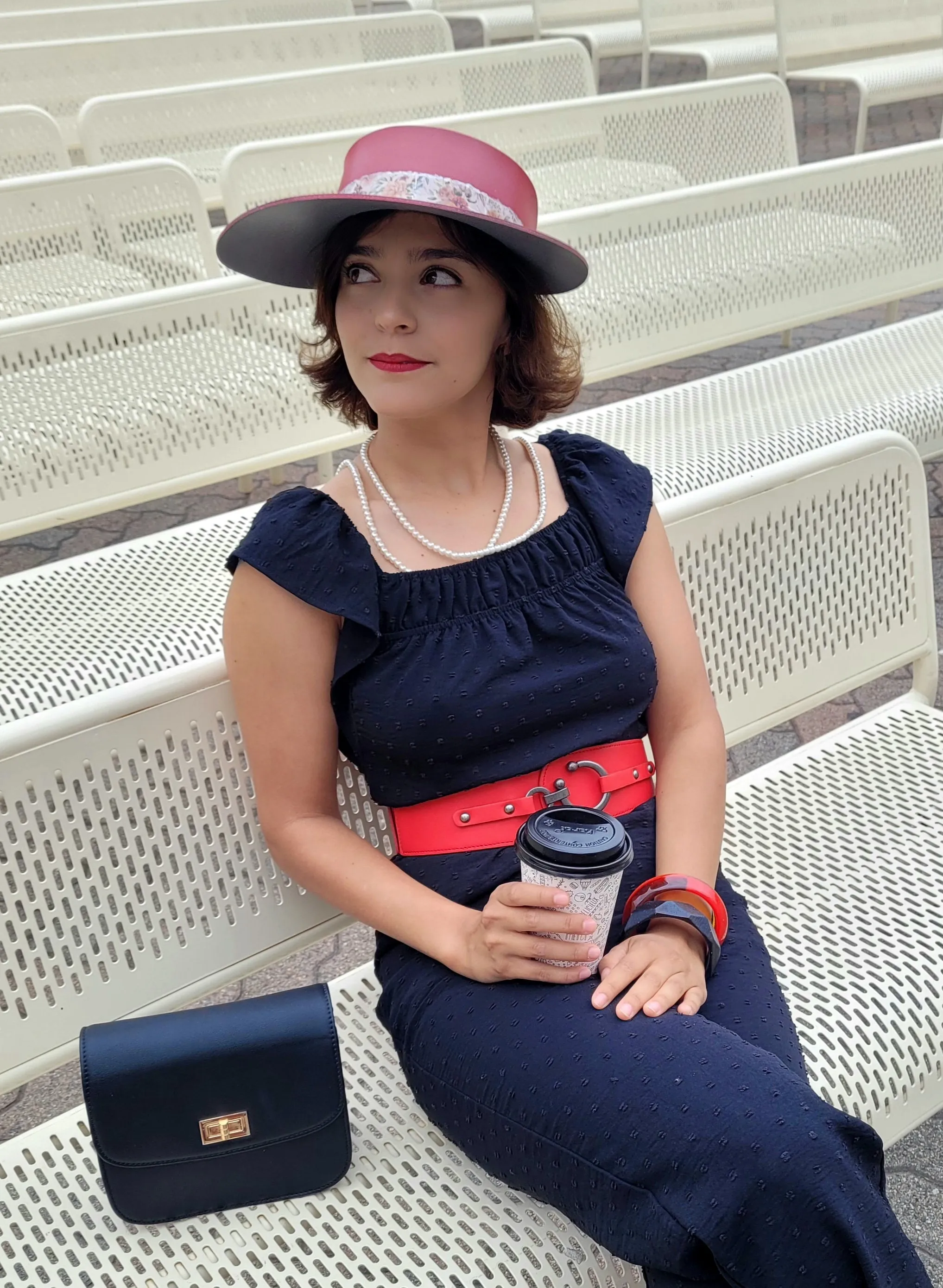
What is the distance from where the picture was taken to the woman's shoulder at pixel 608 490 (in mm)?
1936

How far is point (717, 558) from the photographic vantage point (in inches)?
93.2

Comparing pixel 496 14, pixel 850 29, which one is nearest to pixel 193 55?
pixel 496 14

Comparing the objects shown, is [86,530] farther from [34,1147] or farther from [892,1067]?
[892,1067]

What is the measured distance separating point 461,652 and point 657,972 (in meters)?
0.48

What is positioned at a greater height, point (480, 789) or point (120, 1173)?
point (480, 789)

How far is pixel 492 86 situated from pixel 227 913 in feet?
17.7

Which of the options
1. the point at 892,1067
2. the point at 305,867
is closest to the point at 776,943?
the point at 892,1067

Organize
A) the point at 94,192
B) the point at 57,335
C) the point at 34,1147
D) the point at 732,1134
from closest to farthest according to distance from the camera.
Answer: the point at 732,1134, the point at 34,1147, the point at 57,335, the point at 94,192

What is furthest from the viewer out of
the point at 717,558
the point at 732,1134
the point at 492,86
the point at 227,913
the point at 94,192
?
the point at 492,86

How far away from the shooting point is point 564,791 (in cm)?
178

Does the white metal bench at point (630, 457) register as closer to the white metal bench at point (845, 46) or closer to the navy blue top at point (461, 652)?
the navy blue top at point (461, 652)

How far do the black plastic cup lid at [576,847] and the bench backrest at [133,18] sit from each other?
6963 mm

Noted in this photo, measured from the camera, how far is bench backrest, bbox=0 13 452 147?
6348 millimetres

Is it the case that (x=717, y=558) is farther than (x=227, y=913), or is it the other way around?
(x=717, y=558)
